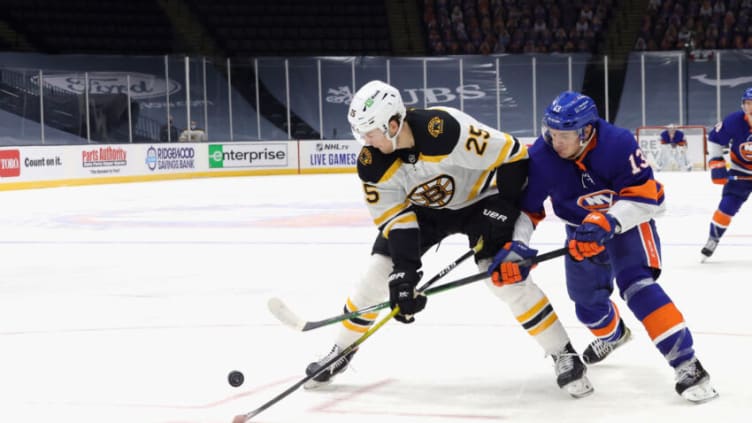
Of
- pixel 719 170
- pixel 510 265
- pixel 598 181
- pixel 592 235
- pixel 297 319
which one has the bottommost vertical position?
pixel 297 319

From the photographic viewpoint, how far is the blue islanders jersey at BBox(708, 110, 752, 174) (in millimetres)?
6211

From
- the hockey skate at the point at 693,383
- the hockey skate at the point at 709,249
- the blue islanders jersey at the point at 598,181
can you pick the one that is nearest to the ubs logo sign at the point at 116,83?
the hockey skate at the point at 709,249

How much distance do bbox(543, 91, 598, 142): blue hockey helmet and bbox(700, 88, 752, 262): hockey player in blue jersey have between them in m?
3.57

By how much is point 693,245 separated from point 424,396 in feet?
14.6

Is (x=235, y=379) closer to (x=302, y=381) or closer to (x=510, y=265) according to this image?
(x=302, y=381)

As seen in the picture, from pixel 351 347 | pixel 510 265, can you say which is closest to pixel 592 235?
pixel 510 265

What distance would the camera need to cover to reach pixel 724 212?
6.37m

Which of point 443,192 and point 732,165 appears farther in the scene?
point 732,165

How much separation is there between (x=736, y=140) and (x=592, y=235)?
3.90m

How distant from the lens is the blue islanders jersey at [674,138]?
17.5m

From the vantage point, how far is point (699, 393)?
2.85 metres

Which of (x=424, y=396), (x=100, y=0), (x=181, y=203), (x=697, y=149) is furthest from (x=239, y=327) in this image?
(x=100, y=0)

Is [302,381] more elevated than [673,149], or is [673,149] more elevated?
[302,381]

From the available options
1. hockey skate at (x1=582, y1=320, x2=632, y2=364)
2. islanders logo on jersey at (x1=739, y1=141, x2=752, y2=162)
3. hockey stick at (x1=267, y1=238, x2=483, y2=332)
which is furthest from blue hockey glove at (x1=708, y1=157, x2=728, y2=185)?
hockey stick at (x1=267, y1=238, x2=483, y2=332)
